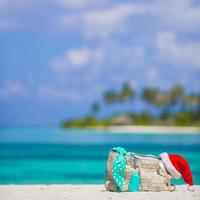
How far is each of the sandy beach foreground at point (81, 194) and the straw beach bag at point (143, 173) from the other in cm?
20

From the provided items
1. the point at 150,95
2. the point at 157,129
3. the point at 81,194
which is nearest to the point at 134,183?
the point at 81,194

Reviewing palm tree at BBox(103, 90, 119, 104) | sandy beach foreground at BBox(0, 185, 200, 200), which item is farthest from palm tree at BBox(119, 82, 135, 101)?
sandy beach foreground at BBox(0, 185, 200, 200)

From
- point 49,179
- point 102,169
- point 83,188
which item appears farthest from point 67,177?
point 83,188

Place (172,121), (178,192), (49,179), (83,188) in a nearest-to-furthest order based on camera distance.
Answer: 1. (178,192)
2. (83,188)
3. (49,179)
4. (172,121)

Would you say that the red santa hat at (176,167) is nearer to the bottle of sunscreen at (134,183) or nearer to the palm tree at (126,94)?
the bottle of sunscreen at (134,183)

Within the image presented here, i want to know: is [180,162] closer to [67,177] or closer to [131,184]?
[131,184]

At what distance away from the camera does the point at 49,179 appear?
17.8m

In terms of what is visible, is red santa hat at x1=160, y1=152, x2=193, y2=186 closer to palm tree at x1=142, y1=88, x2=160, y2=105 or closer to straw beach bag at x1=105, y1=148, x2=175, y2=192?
straw beach bag at x1=105, y1=148, x2=175, y2=192

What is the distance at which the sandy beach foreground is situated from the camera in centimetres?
977

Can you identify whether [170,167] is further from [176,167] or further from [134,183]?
[134,183]

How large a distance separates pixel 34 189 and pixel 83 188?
0.82 m

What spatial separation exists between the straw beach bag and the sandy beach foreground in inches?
7.8

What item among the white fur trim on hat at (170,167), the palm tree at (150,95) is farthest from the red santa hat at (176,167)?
the palm tree at (150,95)

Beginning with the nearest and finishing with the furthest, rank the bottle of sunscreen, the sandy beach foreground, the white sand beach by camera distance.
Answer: the sandy beach foreground, the bottle of sunscreen, the white sand beach
